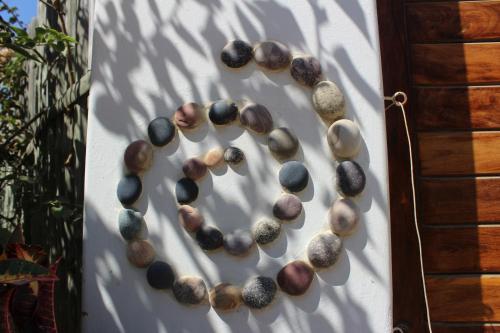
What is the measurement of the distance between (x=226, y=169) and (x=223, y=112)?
197 millimetres

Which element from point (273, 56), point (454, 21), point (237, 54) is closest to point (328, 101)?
point (273, 56)

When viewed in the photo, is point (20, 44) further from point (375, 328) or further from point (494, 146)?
point (494, 146)

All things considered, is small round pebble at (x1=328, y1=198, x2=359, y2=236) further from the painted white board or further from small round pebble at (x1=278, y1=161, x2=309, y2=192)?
small round pebble at (x1=278, y1=161, x2=309, y2=192)

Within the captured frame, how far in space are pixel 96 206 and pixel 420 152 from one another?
4.28 feet

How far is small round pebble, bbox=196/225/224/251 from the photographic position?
1.90 m

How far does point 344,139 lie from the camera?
1.91 meters

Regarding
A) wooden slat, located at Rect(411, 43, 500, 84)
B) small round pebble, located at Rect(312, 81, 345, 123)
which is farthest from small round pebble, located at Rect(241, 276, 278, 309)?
wooden slat, located at Rect(411, 43, 500, 84)

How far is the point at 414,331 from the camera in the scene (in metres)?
2.26

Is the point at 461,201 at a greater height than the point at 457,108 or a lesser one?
lesser

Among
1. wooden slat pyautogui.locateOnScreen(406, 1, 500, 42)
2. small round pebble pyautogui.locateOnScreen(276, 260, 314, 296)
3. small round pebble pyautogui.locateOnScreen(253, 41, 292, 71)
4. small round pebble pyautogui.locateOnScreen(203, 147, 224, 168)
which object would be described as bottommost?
small round pebble pyautogui.locateOnScreen(276, 260, 314, 296)

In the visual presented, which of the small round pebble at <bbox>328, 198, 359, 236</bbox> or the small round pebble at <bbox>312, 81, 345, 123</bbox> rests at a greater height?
the small round pebble at <bbox>312, 81, 345, 123</bbox>

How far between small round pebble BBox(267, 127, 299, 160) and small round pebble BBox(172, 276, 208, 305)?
51 cm

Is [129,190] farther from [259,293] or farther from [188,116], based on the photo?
[259,293]

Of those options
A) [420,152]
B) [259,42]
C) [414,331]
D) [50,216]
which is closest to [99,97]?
[259,42]
